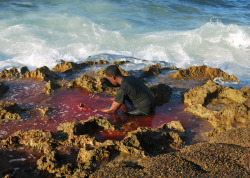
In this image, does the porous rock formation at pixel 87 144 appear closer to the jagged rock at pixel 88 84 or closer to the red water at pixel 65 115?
the red water at pixel 65 115

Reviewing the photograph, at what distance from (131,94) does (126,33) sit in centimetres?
886

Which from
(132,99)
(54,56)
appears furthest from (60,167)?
(54,56)

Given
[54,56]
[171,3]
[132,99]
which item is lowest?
[54,56]

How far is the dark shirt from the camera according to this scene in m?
3.95

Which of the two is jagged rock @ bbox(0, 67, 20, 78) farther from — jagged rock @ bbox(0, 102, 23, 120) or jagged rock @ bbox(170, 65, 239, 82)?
jagged rock @ bbox(170, 65, 239, 82)

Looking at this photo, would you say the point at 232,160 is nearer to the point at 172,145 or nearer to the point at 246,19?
the point at 172,145

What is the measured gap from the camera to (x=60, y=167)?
9.02ft

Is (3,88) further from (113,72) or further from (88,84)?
(113,72)

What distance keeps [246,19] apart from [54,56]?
40.9 ft

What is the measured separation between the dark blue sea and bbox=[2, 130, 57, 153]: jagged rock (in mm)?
4321

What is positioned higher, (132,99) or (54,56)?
(132,99)

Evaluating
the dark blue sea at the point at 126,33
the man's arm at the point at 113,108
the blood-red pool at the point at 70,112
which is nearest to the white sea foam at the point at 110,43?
the dark blue sea at the point at 126,33

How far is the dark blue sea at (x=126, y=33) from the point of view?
372 inches

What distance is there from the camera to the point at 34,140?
3281 millimetres
